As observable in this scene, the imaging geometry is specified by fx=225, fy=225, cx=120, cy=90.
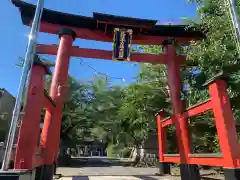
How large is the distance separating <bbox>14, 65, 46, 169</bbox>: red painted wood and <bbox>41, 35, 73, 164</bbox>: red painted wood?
1483 millimetres

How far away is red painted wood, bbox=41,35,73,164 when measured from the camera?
23.2 feet

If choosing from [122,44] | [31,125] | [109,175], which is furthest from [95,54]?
[109,175]

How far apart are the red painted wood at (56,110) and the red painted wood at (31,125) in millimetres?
1483

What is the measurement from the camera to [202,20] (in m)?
8.65

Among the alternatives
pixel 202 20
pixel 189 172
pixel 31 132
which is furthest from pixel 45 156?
pixel 202 20

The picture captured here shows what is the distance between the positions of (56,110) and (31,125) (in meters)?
1.93

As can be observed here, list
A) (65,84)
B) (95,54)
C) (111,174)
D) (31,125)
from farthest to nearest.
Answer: (111,174)
(95,54)
(65,84)
(31,125)

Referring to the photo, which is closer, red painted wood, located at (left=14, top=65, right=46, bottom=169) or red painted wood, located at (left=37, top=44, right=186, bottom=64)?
red painted wood, located at (left=14, top=65, right=46, bottom=169)

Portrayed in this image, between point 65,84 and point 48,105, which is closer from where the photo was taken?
point 48,105

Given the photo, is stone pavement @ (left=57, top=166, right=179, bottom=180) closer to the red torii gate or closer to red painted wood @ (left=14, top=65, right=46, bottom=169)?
the red torii gate

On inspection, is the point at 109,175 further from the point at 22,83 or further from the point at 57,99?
the point at 22,83

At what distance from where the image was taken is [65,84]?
8.00 metres

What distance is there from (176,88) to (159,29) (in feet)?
8.65

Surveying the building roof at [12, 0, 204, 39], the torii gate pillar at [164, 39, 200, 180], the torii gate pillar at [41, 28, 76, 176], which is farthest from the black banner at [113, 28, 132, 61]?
the torii gate pillar at [164, 39, 200, 180]
